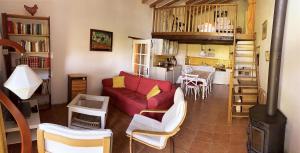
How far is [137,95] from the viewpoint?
4.53 metres

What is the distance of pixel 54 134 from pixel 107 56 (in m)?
4.27

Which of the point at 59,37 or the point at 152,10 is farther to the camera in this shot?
the point at 152,10

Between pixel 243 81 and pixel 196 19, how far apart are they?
Result: 3012 millimetres

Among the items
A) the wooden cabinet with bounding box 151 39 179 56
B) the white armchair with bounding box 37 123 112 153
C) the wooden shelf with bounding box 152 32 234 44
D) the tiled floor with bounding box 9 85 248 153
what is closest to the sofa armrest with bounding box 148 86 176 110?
the tiled floor with bounding box 9 85 248 153

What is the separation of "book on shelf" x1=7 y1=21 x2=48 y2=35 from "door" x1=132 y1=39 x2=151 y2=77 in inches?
113

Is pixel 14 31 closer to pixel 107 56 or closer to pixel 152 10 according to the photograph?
pixel 107 56

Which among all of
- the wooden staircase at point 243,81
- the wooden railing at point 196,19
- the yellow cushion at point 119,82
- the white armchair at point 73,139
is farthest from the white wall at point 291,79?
the yellow cushion at point 119,82

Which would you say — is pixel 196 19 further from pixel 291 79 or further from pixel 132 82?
pixel 291 79

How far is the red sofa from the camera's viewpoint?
150 inches

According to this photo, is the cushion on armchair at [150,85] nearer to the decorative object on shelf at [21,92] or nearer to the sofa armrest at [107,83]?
the sofa armrest at [107,83]

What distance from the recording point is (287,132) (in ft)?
8.56

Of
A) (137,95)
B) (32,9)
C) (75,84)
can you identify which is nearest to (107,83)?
(75,84)

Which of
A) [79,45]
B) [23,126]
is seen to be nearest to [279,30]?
[23,126]

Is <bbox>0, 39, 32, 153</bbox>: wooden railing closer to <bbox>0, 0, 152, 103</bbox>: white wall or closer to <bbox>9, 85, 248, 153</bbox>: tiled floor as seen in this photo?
<bbox>9, 85, 248, 153</bbox>: tiled floor
